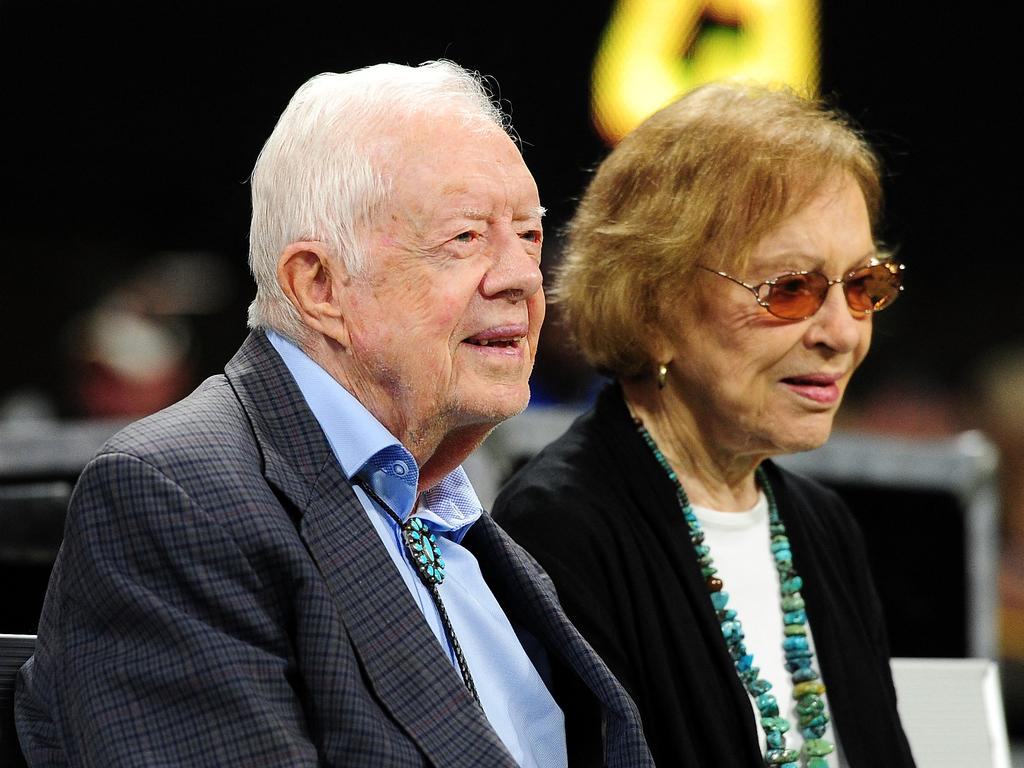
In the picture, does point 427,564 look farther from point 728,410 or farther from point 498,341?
point 728,410

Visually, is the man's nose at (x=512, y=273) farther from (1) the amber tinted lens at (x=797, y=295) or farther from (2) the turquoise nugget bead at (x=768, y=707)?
(2) the turquoise nugget bead at (x=768, y=707)

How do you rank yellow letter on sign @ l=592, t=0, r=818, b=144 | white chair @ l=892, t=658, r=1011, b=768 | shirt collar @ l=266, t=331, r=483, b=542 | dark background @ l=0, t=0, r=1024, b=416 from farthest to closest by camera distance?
yellow letter on sign @ l=592, t=0, r=818, b=144, dark background @ l=0, t=0, r=1024, b=416, white chair @ l=892, t=658, r=1011, b=768, shirt collar @ l=266, t=331, r=483, b=542

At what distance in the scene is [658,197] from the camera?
2250mm

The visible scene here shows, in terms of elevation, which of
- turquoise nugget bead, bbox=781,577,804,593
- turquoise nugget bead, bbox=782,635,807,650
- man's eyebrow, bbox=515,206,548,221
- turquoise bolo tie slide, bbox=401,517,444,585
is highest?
man's eyebrow, bbox=515,206,548,221

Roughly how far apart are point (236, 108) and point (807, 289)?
3.22m

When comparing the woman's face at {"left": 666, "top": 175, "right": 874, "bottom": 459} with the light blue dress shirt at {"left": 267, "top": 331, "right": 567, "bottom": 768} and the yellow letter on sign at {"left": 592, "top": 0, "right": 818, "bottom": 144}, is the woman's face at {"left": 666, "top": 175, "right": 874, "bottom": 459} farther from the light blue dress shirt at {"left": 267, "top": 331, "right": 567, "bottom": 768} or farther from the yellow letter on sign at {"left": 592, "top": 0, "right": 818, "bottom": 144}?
the yellow letter on sign at {"left": 592, "top": 0, "right": 818, "bottom": 144}

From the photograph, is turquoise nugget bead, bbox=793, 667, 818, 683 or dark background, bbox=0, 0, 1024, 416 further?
dark background, bbox=0, 0, 1024, 416

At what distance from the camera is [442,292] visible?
1.60 metres

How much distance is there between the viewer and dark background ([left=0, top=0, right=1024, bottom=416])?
15.8ft

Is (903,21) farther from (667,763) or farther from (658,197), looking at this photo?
(667,763)

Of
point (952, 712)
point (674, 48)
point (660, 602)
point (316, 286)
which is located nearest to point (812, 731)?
point (660, 602)

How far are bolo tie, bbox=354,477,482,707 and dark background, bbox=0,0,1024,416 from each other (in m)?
3.19

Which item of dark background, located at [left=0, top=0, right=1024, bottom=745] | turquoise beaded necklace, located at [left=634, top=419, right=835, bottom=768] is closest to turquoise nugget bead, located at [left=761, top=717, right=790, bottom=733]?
turquoise beaded necklace, located at [left=634, top=419, right=835, bottom=768]

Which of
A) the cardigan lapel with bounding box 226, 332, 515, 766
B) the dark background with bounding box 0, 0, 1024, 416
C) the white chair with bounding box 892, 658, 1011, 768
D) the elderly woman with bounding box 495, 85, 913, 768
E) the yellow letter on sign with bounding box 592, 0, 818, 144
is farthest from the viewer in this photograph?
the yellow letter on sign with bounding box 592, 0, 818, 144
